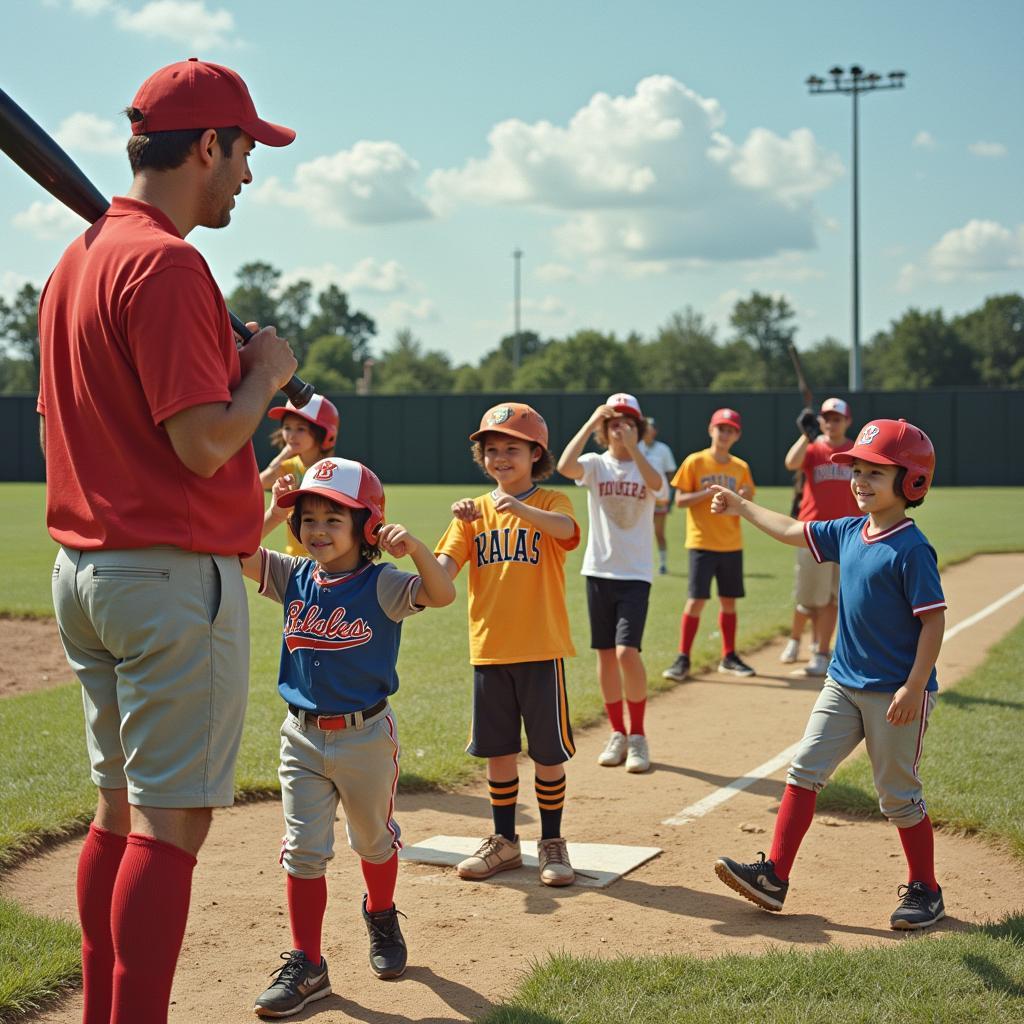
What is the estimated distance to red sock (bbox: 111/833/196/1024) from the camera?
2725 millimetres

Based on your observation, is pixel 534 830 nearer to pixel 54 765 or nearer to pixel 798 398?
pixel 54 765

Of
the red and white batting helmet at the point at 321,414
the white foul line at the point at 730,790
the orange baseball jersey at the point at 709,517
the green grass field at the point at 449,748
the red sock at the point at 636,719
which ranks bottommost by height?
the white foul line at the point at 730,790

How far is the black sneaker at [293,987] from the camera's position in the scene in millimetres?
3668

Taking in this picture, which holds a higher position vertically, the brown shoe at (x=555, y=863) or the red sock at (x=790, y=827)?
the red sock at (x=790, y=827)

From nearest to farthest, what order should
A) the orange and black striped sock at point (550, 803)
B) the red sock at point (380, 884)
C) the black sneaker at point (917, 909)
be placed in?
1. the red sock at point (380, 884)
2. the black sneaker at point (917, 909)
3. the orange and black striped sock at point (550, 803)

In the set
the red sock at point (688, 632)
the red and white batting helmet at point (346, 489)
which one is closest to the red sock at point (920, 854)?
the red and white batting helmet at point (346, 489)

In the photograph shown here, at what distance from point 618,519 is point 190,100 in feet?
15.2

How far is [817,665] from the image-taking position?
32.0 feet

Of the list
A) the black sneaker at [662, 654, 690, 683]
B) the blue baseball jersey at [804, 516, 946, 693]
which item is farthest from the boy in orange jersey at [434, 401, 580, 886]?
the black sneaker at [662, 654, 690, 683]

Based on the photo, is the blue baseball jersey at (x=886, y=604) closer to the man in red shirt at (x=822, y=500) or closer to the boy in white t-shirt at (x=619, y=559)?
the boy in white t-shirt at (x=619, y=559)

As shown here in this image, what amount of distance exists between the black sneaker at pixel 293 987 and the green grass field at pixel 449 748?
24.7 inches

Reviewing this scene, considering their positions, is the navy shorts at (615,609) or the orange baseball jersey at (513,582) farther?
the navy shorts at (615,609)

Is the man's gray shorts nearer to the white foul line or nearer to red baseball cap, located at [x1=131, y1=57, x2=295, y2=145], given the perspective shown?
red baseball cap, located at [x1=131, y1=57, x2=295, y2=145]

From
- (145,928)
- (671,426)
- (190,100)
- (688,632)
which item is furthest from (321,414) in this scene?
(671,426)
